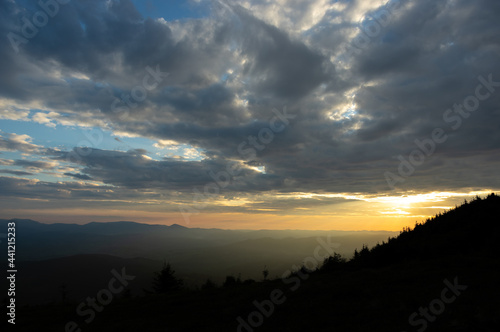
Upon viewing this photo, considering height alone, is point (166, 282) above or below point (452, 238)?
below

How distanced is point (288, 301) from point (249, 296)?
10.3 feet

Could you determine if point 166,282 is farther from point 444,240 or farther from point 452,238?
point 452,238

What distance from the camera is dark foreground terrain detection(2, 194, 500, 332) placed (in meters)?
12.1

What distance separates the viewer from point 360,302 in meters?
14.6

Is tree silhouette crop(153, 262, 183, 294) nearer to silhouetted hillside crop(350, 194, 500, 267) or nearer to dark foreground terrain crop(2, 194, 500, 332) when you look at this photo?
dark foreground terrain crop(2, 194, 500, 332)

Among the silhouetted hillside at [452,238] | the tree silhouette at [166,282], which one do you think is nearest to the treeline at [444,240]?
the silhouetted hillside at [452,238]

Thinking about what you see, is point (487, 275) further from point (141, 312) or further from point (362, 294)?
point (141, 312)

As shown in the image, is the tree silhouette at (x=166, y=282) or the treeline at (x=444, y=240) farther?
the tree silhouette at (x=166, y=282)

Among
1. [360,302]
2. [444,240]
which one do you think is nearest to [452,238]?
[444,240]

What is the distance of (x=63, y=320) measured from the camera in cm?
1906

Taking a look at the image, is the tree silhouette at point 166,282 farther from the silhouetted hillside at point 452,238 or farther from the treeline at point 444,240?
the silhouetted hillside at point 452,238

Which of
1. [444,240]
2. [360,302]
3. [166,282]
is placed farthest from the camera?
[166,282]

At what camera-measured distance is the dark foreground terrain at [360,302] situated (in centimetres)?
1208

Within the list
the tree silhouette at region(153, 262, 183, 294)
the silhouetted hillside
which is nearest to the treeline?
the silhouetted hillside
